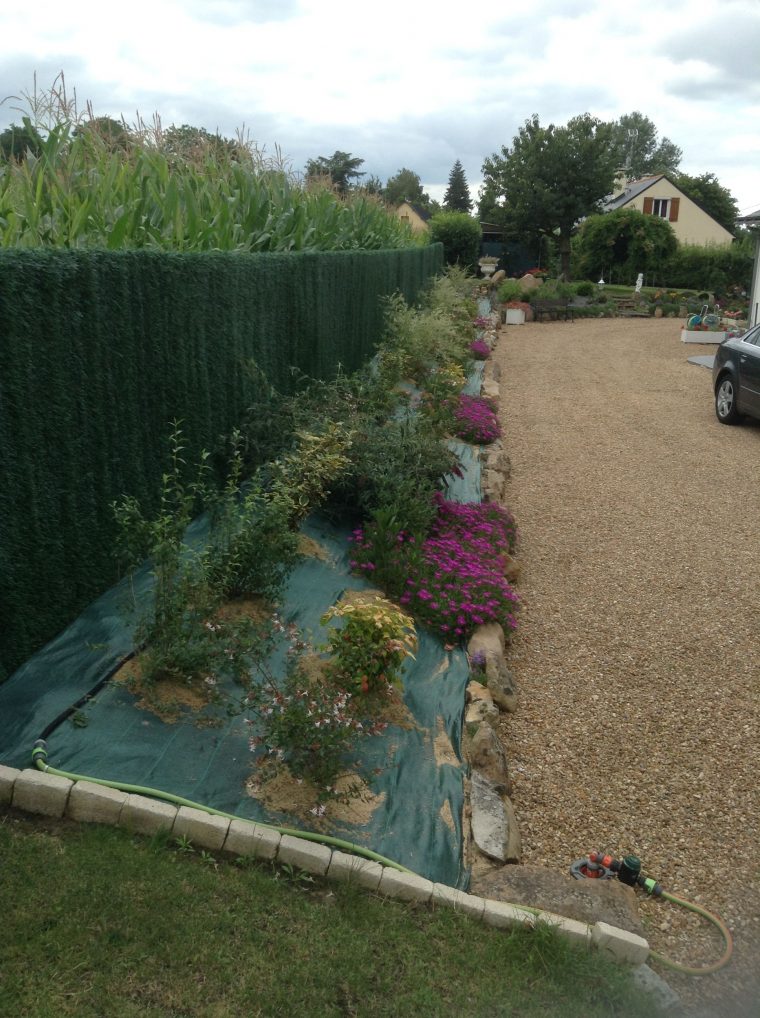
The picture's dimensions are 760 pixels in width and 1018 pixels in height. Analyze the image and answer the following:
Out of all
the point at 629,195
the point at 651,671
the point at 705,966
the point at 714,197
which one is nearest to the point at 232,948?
the point at 705,966

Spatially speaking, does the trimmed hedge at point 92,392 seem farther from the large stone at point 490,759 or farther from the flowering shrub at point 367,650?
the large stone at point 490,759

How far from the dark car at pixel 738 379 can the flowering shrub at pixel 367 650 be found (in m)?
8.60

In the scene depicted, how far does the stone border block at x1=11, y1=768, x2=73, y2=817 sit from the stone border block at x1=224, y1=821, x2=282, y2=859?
0.63m

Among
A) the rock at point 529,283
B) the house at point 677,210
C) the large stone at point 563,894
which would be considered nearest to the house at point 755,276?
the rock at point 529,283

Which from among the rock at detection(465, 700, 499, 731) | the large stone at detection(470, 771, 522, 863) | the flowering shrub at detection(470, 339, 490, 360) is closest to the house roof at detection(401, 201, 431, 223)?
the flowering shrub at detection(470, 339, 490, 360)

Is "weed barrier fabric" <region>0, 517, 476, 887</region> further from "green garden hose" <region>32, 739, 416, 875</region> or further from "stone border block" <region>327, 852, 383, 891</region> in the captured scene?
"stone border block" <region>327, 852, 383, 891</region>

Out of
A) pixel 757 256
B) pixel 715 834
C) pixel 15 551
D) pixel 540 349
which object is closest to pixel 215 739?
pixel 15 551

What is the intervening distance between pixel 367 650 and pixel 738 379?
9.15m

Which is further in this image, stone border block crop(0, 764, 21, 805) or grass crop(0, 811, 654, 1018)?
stone border block crop(0, 764, 21, 805)

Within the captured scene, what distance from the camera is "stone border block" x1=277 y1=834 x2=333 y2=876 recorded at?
304cm

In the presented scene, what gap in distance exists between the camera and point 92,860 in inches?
112

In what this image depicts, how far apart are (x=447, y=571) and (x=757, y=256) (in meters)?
16.5

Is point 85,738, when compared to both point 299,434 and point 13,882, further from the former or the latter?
point 299,434

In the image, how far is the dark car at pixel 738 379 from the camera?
36.1 ft
